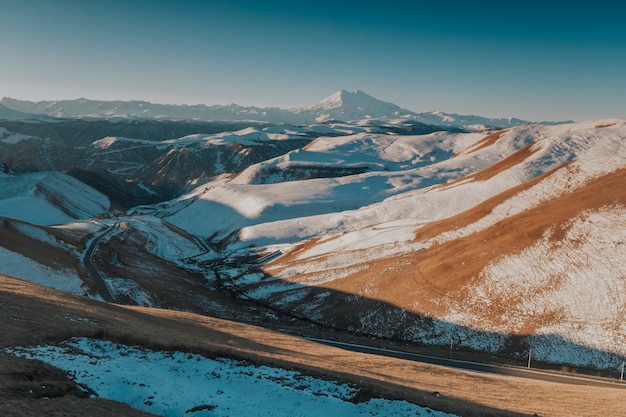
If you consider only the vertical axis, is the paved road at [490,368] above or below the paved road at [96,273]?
above

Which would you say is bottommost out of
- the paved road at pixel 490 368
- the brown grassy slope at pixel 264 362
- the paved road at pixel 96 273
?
the paved road at pixel 96 273

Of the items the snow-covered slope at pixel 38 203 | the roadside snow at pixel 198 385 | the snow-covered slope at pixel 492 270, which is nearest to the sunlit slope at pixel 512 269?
the snow-covered slope at pixel 492 270

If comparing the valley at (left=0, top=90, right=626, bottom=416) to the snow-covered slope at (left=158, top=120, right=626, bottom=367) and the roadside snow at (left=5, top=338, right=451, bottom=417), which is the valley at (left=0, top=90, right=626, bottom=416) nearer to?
the snow-covered slope at (left=158, top=120, right=626, bottom=367)

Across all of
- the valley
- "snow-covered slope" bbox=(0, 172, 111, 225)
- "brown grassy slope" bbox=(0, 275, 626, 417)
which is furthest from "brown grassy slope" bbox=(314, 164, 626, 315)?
"snow-covered slope" bbox=(0, 172, 111, 225)

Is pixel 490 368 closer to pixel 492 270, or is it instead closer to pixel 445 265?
pixel 492 270

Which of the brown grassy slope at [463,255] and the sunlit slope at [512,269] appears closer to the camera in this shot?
the sunlit slope at [512,269]

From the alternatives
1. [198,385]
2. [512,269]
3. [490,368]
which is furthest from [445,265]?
[198,385]

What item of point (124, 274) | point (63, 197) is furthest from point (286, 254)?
point (63, 197)

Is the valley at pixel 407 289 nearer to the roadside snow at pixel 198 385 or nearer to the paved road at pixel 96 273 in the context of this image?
the paved road at pixel 96 273
